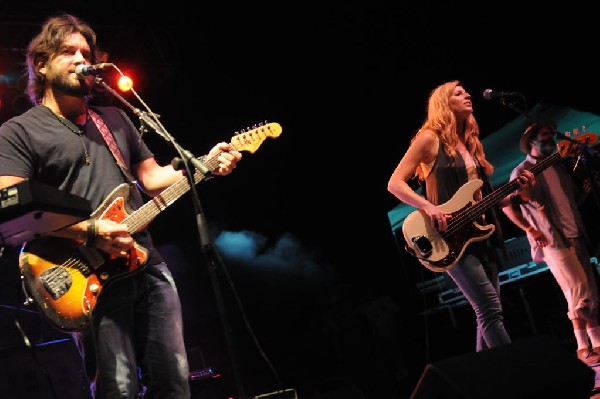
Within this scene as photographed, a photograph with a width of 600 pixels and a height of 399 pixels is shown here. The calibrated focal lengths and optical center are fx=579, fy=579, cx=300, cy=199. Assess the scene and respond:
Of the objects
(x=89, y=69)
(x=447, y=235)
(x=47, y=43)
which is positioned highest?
(x=47, y=43)

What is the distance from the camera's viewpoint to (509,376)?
2.54 m

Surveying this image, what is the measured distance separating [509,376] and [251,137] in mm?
1921

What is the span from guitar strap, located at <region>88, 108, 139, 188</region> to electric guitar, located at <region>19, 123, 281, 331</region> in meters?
0.14

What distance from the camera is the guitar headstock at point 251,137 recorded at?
345cm

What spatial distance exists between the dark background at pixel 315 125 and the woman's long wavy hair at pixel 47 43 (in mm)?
2692

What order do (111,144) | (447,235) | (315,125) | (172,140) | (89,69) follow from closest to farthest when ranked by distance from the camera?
(172,140) < (89,69) < (111,144) < (447,235) < (315,125)

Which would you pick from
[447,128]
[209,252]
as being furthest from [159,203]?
[447,128]

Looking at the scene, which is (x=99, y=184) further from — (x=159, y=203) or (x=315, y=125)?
(x=315, y=125)

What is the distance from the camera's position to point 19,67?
281 inches

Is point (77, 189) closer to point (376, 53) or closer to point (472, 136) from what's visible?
point (472, 136)

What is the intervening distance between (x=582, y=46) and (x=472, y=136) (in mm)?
3247

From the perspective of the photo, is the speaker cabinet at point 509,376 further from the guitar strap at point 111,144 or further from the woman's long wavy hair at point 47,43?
the woman's long wavy hair at point 47,43

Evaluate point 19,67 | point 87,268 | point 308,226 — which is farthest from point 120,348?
point 308,226

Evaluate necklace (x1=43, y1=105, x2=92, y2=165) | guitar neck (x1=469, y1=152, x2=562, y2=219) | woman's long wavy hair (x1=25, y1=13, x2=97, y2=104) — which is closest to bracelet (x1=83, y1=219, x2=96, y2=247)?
necklace (x1=43, y1=105, x2=92, y2=165)
